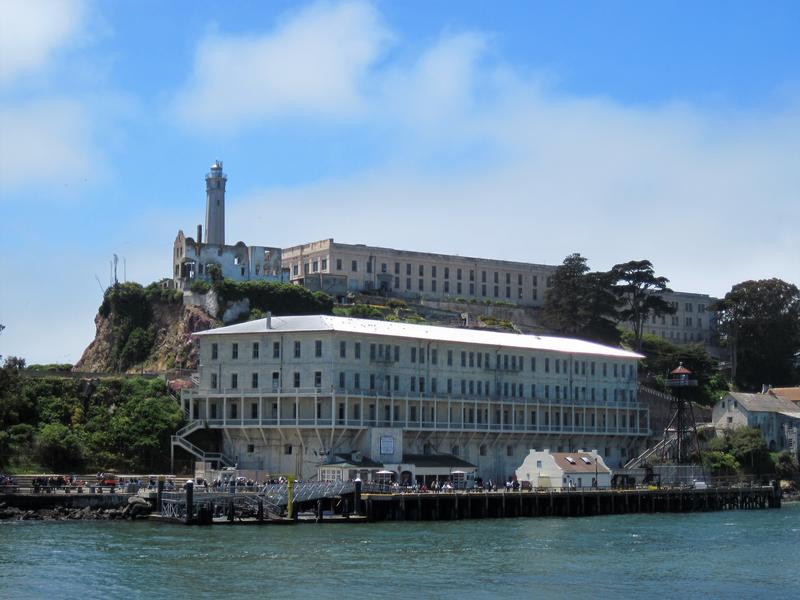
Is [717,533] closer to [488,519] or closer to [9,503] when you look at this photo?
[488,519]

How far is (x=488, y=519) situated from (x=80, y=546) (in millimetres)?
27235

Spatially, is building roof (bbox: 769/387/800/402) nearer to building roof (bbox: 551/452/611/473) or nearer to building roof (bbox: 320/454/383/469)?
building roof (bbox: 551/452/611/473)

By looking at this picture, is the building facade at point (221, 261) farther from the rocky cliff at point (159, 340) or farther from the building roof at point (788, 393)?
the building roof at point (788, 393)

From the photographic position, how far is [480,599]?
155 ft

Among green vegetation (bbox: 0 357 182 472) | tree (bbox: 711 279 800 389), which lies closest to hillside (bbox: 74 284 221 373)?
green vegetation (bbox: 0 357 182 472)

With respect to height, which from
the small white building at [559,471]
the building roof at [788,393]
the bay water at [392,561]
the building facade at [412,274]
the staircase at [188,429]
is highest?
the building facade at [412,274]

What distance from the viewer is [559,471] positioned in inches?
3413

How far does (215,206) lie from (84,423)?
41.8 m

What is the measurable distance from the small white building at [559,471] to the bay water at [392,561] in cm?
1209

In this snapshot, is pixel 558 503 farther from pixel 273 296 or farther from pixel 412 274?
pixel 412 274

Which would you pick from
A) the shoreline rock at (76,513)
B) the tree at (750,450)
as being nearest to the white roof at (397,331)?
the tree at (750,450)

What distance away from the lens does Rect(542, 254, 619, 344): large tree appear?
130 metres

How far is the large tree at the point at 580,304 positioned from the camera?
129625 mm

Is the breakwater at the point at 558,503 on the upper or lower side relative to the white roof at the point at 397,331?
lower
